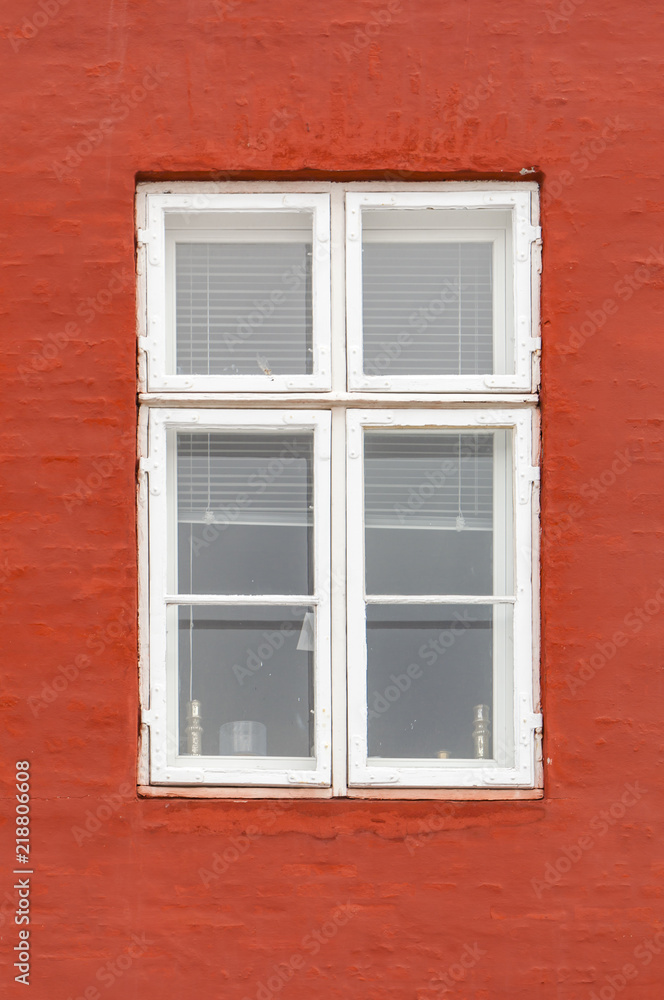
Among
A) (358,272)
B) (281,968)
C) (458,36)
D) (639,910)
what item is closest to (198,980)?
(281,968)

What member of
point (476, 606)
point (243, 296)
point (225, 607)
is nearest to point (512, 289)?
point (243, 296)

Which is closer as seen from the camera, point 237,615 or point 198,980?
point 198,980

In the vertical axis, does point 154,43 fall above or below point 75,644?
above

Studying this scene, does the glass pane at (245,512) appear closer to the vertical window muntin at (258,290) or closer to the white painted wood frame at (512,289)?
the vertical window muntin at (258,290)

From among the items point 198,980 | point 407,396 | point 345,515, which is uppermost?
point 407,396

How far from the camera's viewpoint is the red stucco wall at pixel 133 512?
318 cm

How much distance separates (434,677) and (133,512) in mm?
1053

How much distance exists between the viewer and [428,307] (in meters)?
3.51

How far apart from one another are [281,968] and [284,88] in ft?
8.58

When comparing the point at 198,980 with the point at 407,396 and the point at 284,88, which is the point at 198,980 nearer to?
the point at 407,396

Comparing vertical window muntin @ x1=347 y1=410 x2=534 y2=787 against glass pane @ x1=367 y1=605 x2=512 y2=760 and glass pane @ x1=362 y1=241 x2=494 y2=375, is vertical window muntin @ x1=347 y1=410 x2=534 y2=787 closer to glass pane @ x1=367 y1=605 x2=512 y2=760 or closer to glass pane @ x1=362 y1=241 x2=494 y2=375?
glass pane @ x1=367 y1=605 x2=512 y2=760

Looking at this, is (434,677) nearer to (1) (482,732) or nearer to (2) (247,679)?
(1) (482,732)

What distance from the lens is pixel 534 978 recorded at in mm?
3158

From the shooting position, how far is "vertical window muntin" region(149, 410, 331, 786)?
10.7 ft
